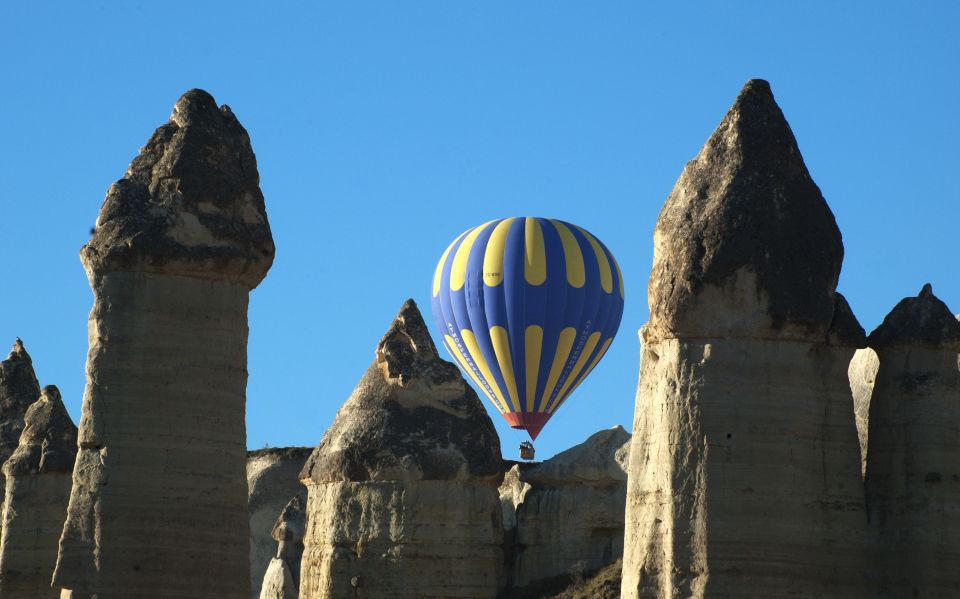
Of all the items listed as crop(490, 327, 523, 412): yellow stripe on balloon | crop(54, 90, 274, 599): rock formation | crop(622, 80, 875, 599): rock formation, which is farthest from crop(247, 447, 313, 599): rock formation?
crop(490, 327, 523, 412): yellow stripe on balloon

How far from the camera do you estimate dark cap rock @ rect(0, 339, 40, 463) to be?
3041cm

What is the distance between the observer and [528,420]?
163ft

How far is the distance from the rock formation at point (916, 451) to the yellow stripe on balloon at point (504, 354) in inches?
1158

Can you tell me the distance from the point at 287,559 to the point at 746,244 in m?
11.5

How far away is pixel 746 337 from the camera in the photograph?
18375mm

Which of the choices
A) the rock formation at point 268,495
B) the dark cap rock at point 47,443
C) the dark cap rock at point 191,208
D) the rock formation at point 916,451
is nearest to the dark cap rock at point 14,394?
the dark cap rock at point 47,443

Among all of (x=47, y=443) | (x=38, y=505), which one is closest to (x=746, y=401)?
(x=47, y=443)

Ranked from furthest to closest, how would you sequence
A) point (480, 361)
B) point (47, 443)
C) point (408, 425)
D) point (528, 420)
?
point (528, 420)
point (480, 361)
point (47, 443)
point (408, 425)

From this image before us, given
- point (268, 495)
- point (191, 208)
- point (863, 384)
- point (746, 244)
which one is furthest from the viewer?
point (268, 495)

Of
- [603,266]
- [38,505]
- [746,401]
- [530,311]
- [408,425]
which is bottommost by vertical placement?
[38,505]

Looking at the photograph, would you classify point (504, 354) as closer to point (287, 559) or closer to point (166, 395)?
point (287, 559)

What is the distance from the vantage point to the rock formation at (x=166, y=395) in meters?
20.2

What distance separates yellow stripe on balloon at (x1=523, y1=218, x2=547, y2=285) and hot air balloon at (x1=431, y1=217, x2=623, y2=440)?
0.07 ft

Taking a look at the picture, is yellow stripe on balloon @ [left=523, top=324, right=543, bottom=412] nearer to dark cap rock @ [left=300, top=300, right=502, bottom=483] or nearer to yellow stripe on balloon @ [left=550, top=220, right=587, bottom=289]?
yellow stripe on balloon @ [left=550, top=220, right=587, bottom=289]
